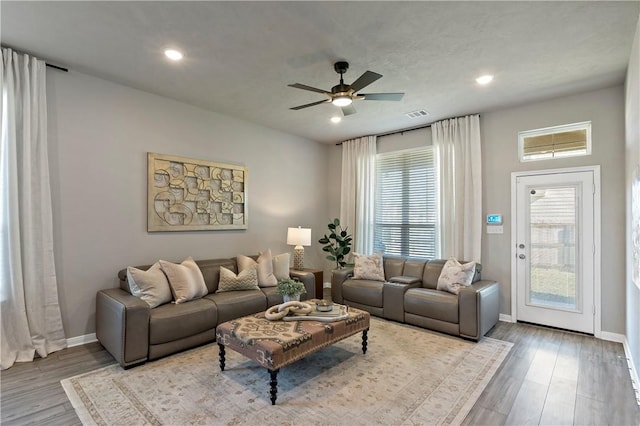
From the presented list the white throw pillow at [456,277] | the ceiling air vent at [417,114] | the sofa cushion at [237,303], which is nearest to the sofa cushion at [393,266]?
the white throw pillow at [456,277]

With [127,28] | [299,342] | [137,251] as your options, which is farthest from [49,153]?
[299,342]

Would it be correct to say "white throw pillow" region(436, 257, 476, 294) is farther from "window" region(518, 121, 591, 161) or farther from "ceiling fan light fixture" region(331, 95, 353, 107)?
"ceiling fan light fixture" region(331, 95, 353, 107)

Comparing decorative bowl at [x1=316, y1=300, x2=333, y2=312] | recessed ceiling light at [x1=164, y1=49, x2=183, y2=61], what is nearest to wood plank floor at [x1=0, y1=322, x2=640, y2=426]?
decorative bowl at [x1=316, y1=300, x2=333, y2=312]

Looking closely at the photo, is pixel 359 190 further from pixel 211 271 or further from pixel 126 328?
pixel 126 328

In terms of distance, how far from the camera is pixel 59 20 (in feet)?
8.48

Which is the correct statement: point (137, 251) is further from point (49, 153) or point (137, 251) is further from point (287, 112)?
point (287, 112)

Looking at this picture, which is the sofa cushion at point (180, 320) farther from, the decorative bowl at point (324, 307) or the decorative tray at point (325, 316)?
the decorative bowl at point (324, 307)

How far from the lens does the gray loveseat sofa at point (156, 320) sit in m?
2.97

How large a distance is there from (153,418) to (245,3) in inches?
122

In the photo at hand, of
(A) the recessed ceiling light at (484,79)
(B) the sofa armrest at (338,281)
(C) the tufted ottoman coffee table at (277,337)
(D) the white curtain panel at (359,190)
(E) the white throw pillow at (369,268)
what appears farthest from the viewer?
(D) the white curtain panel at (359,190)

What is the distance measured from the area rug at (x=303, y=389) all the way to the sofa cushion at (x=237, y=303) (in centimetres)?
44

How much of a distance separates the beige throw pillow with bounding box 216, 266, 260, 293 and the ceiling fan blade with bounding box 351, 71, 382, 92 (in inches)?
108

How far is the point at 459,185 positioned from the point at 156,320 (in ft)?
14.6

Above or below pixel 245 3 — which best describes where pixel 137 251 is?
below
